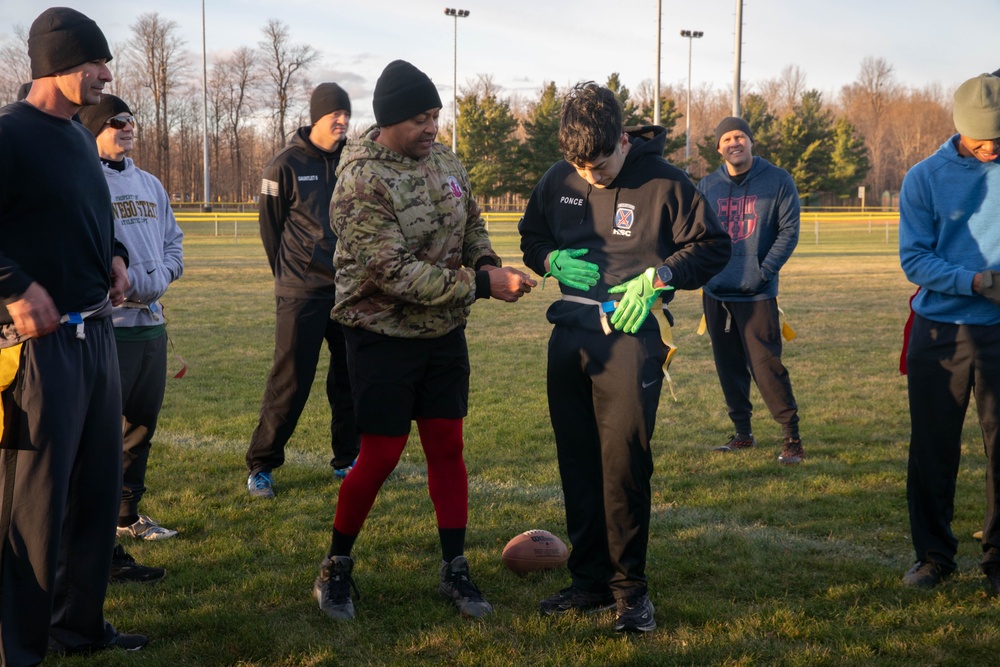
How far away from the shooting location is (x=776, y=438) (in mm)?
7172

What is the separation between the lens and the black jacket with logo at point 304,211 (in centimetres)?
565

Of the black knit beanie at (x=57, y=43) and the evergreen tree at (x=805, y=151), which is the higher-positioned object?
the evergreen tree at (x=805, y=151)

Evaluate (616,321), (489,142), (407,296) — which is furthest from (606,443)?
(489,142)

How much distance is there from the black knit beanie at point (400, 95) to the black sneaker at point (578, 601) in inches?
83.7

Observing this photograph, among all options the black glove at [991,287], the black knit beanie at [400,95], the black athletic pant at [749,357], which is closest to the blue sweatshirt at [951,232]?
the black glove at [991,287]

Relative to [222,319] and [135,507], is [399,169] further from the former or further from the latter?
[222,319]

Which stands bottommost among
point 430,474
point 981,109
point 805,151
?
point 430,474

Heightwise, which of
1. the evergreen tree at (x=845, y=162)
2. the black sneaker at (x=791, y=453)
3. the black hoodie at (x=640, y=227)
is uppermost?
the evergreen tree at (x=845, y=162)

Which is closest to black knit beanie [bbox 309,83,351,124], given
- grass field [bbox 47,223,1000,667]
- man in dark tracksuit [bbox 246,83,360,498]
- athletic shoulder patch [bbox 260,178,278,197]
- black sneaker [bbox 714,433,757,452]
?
man in dark tracksuit [bbox 246,83,360,498]

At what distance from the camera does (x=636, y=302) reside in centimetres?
369

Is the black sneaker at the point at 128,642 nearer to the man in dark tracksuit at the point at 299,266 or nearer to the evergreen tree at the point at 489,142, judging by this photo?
the man in dark tracksuit at the point at 299,266

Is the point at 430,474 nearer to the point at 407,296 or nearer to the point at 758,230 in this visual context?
the point at 407,296

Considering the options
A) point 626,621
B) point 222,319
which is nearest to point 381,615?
point 626,621

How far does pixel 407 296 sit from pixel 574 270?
2.36 feet
